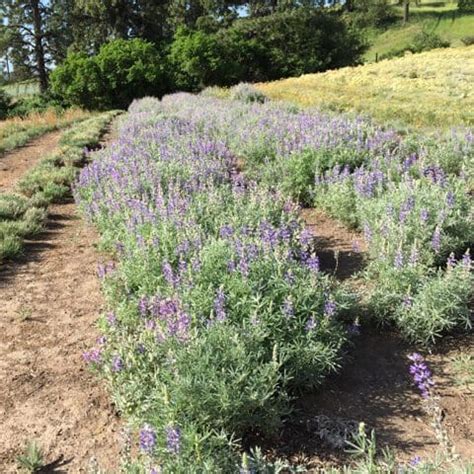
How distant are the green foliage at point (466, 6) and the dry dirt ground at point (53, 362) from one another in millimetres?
75370

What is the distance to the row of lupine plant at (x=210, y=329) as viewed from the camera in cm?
276

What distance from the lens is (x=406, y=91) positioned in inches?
787

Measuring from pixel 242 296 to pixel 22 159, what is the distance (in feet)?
38.1

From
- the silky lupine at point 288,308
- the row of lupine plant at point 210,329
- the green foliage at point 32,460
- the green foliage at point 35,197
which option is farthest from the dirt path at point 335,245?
the green foliage at point 35,197

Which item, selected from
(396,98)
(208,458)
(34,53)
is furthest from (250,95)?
(34,53)

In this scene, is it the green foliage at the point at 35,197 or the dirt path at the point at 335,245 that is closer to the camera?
the dirt path at the point at 335,245

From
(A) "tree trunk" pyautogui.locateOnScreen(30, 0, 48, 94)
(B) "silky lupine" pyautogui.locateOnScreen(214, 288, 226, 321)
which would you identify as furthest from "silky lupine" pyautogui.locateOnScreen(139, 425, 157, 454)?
(A) "tree trunk" pyautogui.locateOnScreen(30, 0, 48, 94)

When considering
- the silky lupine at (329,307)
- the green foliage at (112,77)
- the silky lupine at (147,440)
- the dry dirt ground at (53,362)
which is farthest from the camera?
the green foliage at (112,77)

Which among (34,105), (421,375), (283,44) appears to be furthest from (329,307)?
(283,44)

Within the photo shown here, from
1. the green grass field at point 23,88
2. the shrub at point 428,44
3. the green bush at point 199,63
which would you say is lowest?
the green grass field at point 23,88

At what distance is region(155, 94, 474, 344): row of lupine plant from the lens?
384 cm

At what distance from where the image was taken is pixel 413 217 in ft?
15.9

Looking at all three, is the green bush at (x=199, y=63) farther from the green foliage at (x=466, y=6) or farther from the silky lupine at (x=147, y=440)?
the green foliage at (x=466, y=6)

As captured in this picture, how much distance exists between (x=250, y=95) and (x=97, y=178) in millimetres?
12801
